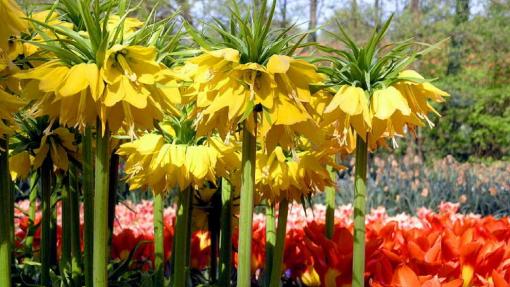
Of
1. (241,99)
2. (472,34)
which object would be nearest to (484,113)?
(472,34)

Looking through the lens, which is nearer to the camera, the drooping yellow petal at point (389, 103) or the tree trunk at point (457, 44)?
the drooping yellow petal at point (389, 103)

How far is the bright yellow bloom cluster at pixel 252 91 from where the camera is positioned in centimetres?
75

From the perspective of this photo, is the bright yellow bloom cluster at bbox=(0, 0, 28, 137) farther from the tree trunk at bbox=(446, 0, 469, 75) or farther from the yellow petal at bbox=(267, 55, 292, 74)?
the tree trunk at bbox=(446, 0, 469, 75)

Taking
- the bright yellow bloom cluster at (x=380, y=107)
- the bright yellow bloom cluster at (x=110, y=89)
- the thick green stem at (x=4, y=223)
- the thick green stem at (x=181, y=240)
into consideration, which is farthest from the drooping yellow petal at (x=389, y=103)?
the thick green stem at (x=4, y=223)

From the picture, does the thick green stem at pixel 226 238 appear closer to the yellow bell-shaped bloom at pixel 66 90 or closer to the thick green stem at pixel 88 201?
the thick green stem at pixel 88 201

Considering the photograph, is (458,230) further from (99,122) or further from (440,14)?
(440,14)

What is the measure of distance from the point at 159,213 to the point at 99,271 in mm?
452

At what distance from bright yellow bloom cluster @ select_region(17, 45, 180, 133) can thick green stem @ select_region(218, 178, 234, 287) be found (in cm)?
39

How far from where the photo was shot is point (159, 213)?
1.21 metres

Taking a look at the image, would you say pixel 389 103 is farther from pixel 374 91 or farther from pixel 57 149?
pixel 57 149

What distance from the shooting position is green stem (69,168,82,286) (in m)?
1.13

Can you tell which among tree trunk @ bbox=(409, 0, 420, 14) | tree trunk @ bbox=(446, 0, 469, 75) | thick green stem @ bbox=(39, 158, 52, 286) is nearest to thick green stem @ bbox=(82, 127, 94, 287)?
thick green stem @ bbox=(39, 158, 52, 286)

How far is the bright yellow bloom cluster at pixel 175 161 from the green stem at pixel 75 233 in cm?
20

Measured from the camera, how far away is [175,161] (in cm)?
97
